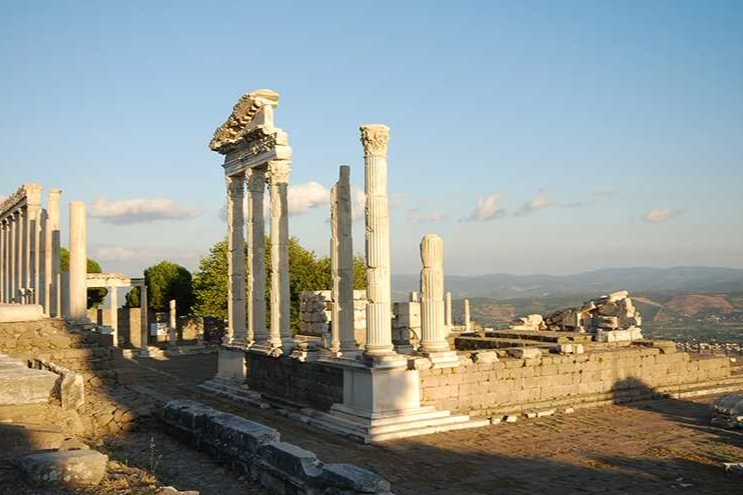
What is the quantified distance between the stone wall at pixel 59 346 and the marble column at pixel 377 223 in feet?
23.9

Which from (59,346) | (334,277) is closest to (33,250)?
(59,346)

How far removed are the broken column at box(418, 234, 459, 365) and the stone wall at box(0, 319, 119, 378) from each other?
7.95m

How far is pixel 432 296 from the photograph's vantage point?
15.8 meters

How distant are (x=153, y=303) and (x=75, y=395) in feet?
115

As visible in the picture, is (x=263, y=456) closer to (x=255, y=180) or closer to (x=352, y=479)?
(x=352, y=479)

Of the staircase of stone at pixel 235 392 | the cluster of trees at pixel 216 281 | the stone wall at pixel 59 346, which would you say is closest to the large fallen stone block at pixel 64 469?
the staircase of stone at pixel 235 392

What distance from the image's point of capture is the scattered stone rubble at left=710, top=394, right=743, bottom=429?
47.7 feet

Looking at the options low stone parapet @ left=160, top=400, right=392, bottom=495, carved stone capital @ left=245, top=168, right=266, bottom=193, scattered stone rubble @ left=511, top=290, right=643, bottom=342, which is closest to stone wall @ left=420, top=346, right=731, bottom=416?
scattered stone rubble @ left=511, top=290, right=643, bottom=342

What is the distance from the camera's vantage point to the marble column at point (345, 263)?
1627 centimetres

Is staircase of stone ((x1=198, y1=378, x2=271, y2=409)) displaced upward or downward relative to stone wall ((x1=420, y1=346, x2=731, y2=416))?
downward

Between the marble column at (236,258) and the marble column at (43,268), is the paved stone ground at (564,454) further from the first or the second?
the marble column at (43,268)

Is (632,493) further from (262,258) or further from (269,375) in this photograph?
(262,258)

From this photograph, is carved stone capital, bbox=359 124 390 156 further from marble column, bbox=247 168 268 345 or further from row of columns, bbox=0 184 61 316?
row of columns, bbox=0 184 61 316

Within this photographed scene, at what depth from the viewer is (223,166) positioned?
21844mm
